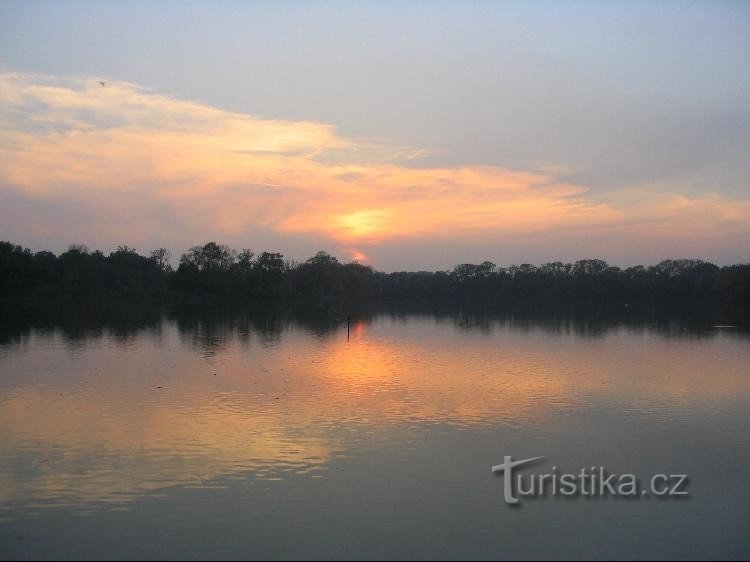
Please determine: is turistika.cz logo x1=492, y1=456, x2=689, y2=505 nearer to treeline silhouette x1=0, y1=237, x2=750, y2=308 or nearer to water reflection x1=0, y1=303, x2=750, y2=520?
water reflection x1=0, y1=303, x2=750, y2=520

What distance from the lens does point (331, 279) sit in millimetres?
102438

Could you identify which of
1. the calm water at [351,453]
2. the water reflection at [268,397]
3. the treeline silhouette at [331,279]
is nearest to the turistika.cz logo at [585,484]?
the calm water at [351,453]

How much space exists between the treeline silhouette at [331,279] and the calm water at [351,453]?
194 feet

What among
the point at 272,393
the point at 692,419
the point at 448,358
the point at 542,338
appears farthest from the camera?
the point at 542,338

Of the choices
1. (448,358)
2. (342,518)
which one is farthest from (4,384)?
(448,358)

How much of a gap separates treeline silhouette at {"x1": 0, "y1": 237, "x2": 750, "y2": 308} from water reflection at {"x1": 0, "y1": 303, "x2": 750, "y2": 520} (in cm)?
4919

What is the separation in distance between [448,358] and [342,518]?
1692 centimetres

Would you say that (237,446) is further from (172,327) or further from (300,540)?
(172,327)

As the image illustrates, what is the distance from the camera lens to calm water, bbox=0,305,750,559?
7.70m

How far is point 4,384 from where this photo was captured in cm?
1691

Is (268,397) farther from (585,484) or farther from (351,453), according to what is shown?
(585,484)

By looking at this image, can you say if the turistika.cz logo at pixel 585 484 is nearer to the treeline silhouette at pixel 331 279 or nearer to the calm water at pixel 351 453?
the calm water at pixel 351 453

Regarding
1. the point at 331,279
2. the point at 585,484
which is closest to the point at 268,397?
the point at 585,484

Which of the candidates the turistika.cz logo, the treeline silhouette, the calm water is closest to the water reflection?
the calm water
